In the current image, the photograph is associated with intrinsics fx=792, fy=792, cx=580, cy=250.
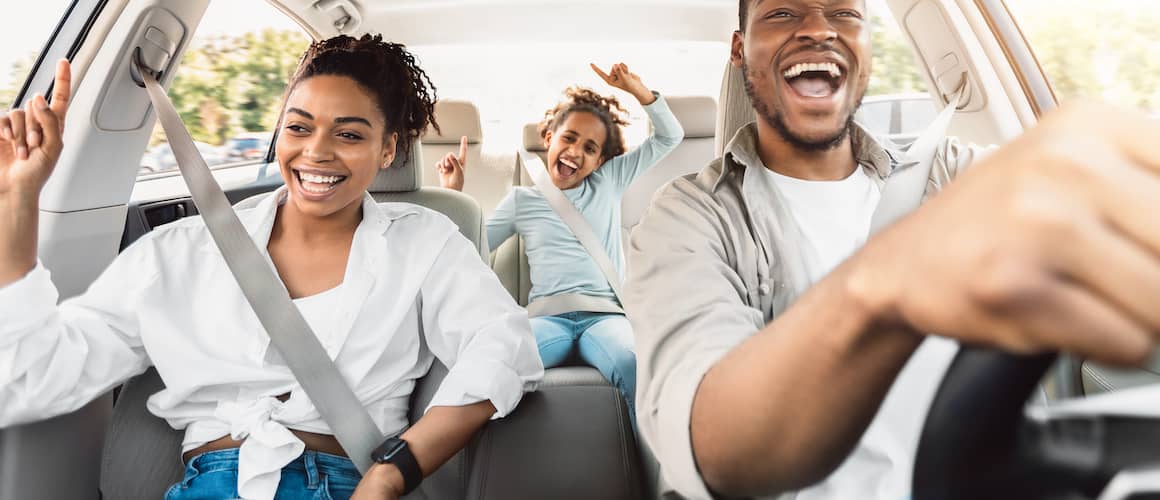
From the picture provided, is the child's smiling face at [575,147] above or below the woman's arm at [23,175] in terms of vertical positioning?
below

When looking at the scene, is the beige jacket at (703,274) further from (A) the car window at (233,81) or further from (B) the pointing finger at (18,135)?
(A) the car window at (233,81)

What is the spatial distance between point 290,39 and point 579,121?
1032mm

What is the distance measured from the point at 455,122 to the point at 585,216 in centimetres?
84

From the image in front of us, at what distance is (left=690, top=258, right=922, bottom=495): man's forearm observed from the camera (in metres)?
0.50

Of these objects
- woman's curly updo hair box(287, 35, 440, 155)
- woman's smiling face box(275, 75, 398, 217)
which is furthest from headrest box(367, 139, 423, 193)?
woman's smiling face box(275, 75, 398, 217)

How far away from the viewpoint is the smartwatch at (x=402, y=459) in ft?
4.17

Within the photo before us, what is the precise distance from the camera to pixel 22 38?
1547mm

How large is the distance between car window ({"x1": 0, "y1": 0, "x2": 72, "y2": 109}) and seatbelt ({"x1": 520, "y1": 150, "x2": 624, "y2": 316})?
160 centimetres

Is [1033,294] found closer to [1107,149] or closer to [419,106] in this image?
[1107,149]

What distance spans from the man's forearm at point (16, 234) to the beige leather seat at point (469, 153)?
2.18 m

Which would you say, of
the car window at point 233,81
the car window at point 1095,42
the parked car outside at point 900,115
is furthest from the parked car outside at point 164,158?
the parked car outside at point 900,115

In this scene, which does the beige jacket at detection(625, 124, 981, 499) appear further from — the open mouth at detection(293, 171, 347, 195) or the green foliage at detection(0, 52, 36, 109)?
the green foliage at detection(0, 52, 36, 109)

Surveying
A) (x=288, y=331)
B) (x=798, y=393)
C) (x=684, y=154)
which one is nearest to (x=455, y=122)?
(x=684, y=154)

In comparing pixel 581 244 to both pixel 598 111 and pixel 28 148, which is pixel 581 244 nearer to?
pixel 598 111
